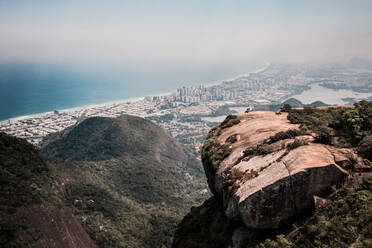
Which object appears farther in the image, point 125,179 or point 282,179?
point 125,179

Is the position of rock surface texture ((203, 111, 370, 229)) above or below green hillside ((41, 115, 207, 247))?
above

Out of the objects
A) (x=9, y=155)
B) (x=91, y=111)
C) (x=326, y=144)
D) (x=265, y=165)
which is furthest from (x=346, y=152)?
(x=91, y=111)

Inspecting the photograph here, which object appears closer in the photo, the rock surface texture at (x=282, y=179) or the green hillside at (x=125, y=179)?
the rock surface texture at (x=282, y=179)

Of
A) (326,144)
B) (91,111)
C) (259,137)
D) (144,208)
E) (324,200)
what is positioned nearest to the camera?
(324,200)

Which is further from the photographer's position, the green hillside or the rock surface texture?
the green hillside

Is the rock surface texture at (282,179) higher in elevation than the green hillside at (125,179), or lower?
higher

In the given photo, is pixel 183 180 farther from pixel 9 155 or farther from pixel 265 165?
pixel 265 165

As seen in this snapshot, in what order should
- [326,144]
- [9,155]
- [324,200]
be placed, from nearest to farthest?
[324,200], [326,144], [9,155]

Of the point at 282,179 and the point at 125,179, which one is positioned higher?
the point at 282,179
